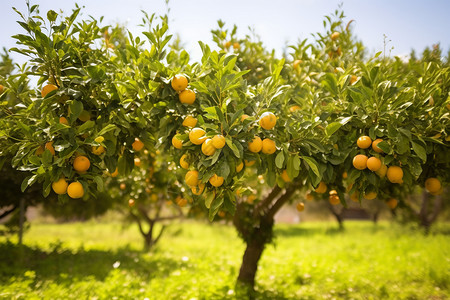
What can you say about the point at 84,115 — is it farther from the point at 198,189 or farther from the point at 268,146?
the point at 268,146

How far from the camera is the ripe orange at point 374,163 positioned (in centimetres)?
186

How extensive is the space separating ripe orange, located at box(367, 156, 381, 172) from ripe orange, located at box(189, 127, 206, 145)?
1.05m

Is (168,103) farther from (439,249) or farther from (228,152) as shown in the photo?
(439,249)

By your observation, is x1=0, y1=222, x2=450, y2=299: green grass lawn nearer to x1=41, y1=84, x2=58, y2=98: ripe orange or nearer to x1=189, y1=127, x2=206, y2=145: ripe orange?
x1=41, y1=84, x2=58, y2=98: ripe orange

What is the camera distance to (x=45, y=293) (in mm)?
3314

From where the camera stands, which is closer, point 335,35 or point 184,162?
point 184,162

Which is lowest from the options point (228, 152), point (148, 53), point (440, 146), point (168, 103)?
point (228, 152)

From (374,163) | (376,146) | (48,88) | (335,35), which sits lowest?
(374,163)

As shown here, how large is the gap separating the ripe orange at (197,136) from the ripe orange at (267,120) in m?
0.36

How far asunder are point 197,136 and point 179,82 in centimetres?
43

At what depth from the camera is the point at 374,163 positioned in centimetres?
186

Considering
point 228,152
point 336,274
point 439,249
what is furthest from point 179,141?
point 439,249

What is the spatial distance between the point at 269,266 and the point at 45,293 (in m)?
3.87

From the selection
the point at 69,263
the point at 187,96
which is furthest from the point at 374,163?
the point at 69,263
